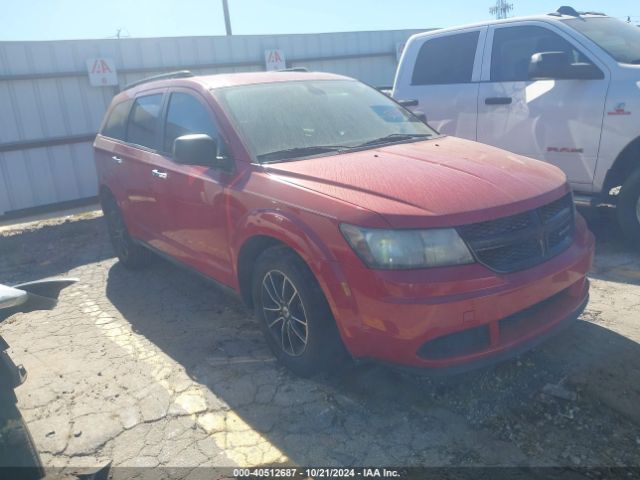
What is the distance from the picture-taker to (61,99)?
29.9ft

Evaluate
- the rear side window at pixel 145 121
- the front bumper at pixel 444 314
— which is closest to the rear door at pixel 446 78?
the rear side window at pixel 145 121

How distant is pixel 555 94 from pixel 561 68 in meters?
0.28

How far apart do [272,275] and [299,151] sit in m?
0.83

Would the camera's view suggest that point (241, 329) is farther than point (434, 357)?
Yes

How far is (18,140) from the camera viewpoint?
8.75 m

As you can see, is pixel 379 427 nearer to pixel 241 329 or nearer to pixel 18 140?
pixel 241 329

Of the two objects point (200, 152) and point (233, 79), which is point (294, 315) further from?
point (233, 79)

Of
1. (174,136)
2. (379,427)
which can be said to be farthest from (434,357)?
(174,136)

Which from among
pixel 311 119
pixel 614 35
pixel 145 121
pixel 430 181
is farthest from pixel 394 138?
pixel 614 35

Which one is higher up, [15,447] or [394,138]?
[394,138]

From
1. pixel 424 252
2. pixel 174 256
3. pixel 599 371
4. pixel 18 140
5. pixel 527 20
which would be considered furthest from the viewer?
pixel 18 140

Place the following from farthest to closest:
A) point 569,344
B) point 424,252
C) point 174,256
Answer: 1. point 174,256
2. point 569,344
3. point 424,252

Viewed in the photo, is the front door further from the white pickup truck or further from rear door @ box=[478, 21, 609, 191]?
rear door @ box=[478, 21, 609, 191]

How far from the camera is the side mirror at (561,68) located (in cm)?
493
